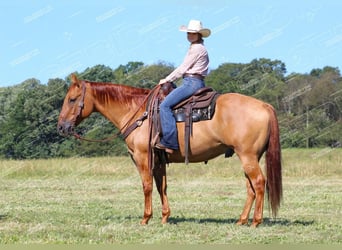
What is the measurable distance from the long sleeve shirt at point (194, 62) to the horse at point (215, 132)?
1.90 ft

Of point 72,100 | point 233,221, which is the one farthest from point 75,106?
point 233,221

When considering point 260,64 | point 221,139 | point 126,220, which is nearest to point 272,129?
point 221,139

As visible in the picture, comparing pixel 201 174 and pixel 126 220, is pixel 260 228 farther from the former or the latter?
pixel 201 174

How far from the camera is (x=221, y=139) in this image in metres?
10.2

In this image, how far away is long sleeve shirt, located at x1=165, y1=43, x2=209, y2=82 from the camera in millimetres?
10281

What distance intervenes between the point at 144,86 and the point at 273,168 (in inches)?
→ 1615

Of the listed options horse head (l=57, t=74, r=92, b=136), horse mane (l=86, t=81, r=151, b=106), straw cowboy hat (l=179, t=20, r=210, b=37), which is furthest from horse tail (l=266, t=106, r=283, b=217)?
horse head (l=57, t=74, r=92, b=136)

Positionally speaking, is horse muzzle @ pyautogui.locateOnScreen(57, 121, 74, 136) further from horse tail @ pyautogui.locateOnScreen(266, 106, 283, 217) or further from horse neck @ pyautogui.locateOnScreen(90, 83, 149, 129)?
horse tail @ pyautogui.locateOnScreen(266, 106, 283, 217)

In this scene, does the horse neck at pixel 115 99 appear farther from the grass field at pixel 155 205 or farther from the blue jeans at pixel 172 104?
the grass field at pixel 155 205

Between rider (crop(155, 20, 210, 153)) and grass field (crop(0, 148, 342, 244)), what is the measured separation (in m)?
1.44

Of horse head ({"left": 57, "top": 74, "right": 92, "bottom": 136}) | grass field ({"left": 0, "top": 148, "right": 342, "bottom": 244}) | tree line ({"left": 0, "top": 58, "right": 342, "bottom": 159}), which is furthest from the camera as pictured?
tree line ({"left": 0, "top": 58, "right": 342, "bottom": 159})

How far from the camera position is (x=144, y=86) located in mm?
50781

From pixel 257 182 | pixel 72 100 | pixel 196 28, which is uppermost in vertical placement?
pixel 196 28

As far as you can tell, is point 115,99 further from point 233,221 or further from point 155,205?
point 155,205
